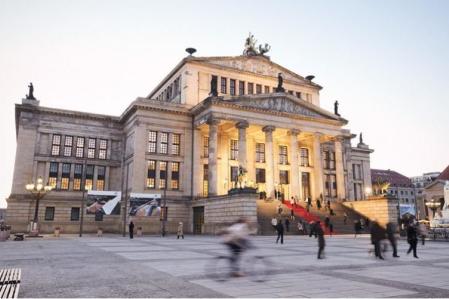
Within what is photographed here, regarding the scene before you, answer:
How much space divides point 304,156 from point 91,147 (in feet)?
107

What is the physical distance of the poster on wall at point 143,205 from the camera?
135 ft

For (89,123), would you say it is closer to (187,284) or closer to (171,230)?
(171,230)

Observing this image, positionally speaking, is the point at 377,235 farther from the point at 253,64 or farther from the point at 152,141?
the point at 253,64

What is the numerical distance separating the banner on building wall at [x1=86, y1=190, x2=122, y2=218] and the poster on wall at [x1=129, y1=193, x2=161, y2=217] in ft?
5.63

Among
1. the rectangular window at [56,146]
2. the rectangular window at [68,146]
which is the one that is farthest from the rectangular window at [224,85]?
the rectangular window at [56,146]

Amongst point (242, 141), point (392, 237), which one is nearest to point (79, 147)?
point (242, 141)

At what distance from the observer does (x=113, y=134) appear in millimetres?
54781

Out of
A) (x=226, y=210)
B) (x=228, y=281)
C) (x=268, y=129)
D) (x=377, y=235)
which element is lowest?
(x=228, y=281)

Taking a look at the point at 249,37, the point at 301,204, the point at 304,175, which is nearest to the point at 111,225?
the point at 301,204

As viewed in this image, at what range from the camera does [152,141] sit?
49281 millimetres

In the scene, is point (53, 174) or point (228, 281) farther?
point (53, 174)

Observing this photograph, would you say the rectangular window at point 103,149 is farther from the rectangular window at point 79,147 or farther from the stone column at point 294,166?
the stone column at point 294,166

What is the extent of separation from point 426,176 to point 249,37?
400ft

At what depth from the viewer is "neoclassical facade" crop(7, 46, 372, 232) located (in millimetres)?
47406
